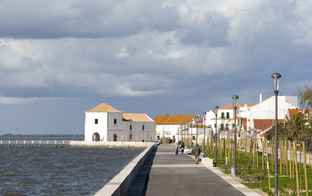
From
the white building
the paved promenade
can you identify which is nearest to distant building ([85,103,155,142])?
the white building

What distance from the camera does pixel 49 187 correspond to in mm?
42125

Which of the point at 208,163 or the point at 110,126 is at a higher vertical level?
the point at 110,126

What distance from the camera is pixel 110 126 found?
143875 millimetres

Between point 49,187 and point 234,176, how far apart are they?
18886mm

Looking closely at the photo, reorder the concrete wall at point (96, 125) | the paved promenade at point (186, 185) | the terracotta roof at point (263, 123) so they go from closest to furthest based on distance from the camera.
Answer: the paved promenade at point (186, 185) < the terracotta roof at point (263, 123) < the concrete wall at point (96, 125)

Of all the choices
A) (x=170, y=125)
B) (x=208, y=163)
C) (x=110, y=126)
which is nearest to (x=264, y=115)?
(x=110, y=126)

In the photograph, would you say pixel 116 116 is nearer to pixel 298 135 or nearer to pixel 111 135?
pixel 111 135

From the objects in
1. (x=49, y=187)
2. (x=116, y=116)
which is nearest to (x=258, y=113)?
(x=116, y=116)

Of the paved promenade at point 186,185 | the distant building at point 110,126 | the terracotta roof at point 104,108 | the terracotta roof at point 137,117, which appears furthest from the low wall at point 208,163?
the terracotta roof at point 137,117

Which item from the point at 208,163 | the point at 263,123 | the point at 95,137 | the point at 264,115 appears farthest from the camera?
the point at 95,137

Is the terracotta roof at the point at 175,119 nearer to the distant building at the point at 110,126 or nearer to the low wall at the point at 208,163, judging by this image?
the distant building at the point at 110,126

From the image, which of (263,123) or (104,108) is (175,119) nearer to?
(104,108)

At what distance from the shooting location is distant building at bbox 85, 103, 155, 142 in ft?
470

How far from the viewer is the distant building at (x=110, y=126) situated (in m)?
143
